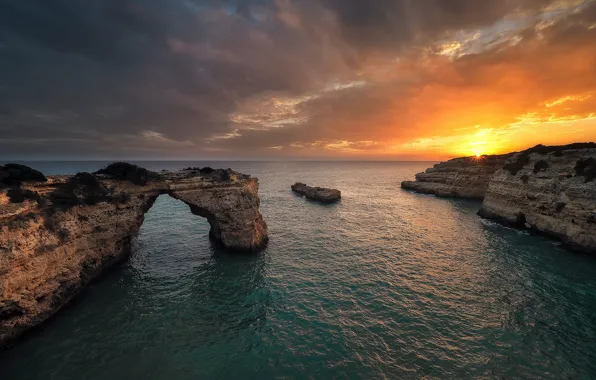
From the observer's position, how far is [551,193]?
112ft

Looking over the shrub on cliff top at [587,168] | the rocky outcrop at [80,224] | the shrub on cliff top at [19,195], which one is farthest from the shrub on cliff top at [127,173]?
the shrub on cliff top at [587,168]

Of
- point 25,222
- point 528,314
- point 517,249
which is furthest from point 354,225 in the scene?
point 25,222

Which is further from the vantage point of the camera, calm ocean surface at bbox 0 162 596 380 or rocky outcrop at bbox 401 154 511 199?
rocky outcrop at bbox 401 154 511 199

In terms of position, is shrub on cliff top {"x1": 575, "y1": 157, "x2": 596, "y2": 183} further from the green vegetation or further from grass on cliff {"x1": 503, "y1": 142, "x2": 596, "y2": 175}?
the green vegetation

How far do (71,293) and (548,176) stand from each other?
58601mm

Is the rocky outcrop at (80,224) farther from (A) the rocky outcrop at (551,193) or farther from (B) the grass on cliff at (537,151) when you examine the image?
(B) the grass on cliff at (537,151)

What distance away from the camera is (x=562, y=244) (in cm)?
3116

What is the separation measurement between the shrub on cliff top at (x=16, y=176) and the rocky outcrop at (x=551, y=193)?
56277 mm

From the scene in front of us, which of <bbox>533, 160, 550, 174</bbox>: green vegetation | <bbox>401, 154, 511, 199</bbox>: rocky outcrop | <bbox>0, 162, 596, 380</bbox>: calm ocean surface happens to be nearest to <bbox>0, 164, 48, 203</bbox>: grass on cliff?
<bbox>0, 162, 596, 380</bbox>: calm ocean surface

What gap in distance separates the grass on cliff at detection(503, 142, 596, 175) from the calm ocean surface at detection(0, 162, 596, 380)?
1582 cm

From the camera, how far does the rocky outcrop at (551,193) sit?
2948 cm

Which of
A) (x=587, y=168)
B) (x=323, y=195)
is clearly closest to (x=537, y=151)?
(x=587, y=168)

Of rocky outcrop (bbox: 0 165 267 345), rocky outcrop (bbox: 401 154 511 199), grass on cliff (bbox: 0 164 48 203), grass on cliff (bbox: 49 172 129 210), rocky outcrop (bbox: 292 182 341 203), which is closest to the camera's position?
rocky outcrop (bbox: 0 165 267 345)

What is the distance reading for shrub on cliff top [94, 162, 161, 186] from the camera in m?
24.5
